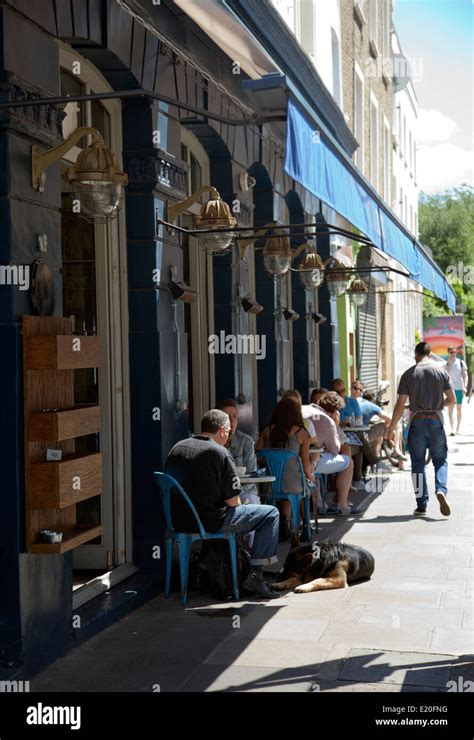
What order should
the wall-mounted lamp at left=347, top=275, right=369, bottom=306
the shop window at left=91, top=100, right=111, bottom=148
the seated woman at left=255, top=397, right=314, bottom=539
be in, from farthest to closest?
the wall-mounted lamp at left=347, top=275, right=369, bottom=306 → the seated woman at left=255, top=397, right=314, bottom=539 → the shop window at left=91, top=100, right=111, bottom=148

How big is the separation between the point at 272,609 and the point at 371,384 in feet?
53.4

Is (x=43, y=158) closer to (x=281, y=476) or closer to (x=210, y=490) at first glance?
(x=210, y=490)

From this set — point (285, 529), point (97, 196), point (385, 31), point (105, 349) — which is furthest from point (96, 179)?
point (385, 31)

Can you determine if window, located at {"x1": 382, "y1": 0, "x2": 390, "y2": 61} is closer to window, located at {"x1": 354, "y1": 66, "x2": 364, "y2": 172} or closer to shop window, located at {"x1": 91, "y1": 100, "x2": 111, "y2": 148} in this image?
window, located at {"x1": 354, "y1": 66, "x2": 364, "y2": 172}

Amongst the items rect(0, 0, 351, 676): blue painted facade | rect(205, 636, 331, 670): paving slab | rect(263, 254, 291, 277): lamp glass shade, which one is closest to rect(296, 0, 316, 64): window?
rect(0, 0, 351, 676): blue painted facade

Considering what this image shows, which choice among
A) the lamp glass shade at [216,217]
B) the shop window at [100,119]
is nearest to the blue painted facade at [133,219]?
the shop window at [100,119]

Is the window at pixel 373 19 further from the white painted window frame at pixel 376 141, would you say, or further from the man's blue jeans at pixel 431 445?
the man's blue jeans at pixel 431 445

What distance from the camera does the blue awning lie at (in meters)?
5.65

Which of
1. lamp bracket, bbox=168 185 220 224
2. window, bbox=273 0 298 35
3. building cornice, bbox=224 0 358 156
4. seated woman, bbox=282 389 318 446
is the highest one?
window, bbox=273 0 298 35

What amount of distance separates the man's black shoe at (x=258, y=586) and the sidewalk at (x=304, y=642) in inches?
3.7

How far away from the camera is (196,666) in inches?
234

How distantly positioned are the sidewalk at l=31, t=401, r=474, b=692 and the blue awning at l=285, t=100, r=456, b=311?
8.54 feet
